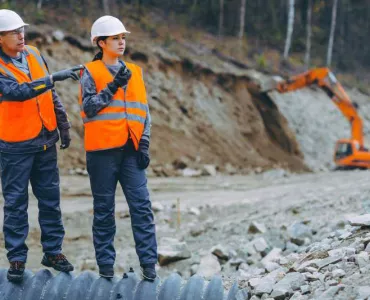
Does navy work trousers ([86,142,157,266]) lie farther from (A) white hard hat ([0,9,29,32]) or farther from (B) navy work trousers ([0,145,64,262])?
(A) white hard hat ([0,9,29,32])

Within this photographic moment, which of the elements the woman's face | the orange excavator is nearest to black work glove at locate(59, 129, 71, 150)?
the woman's face

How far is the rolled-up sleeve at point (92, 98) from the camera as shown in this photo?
518 centimetres

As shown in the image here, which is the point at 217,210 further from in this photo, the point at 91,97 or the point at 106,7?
the point at 106,7

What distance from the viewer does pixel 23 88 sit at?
5227 mm

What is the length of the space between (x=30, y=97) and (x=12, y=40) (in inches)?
20.8

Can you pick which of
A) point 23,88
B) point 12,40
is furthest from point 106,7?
point 23,88

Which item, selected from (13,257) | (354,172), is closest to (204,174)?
(354,172)

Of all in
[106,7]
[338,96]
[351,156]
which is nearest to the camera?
[351,156]

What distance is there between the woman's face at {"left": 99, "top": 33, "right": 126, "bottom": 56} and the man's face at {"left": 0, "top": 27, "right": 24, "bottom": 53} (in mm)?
672

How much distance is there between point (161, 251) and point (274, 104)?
16.8 m

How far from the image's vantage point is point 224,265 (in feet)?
29.2

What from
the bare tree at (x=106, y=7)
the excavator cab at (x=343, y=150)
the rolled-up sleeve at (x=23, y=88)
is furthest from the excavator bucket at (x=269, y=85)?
the rolled-up sleeve at (x=23, y=88)

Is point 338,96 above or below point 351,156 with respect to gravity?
above

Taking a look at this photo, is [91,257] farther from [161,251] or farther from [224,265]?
[224,265]
